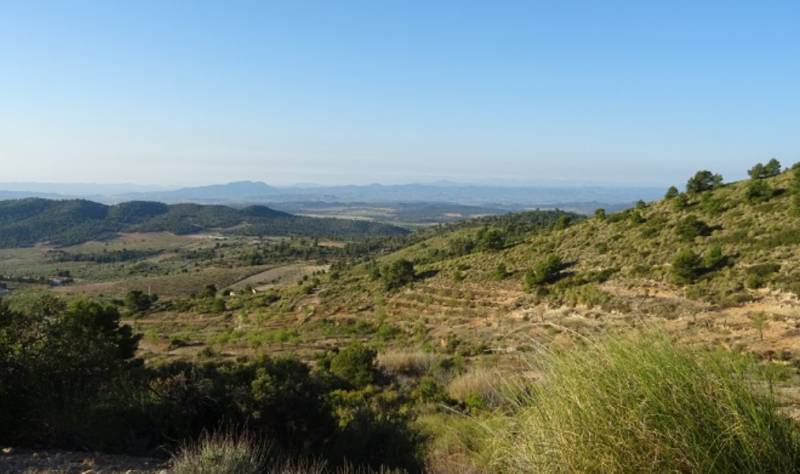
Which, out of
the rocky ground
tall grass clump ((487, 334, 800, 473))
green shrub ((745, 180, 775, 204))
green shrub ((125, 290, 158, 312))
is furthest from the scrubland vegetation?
green shrub ((125, 290, 158, 312))

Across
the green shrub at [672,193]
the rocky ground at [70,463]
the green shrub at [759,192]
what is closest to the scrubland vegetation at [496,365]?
the green shrub at [759,192]

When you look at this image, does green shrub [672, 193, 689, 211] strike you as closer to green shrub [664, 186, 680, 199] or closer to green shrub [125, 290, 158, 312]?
green shrub [664, 186, 680, 199]

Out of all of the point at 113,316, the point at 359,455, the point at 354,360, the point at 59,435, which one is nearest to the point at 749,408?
the point at 359,455

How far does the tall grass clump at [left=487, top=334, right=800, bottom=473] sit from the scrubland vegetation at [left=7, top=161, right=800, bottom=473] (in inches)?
0.5

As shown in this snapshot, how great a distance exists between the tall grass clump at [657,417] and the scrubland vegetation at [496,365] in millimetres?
11

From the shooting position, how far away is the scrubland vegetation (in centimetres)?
273

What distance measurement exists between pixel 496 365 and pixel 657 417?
10.5 m

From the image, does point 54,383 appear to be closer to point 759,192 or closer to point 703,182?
point 759,192

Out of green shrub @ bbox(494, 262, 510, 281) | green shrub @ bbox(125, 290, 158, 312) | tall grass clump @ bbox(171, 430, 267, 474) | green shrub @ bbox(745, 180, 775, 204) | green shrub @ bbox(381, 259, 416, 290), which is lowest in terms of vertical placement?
green shrub @ bbox(125, 290, 158, 312)

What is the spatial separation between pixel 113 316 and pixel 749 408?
18.9 metres

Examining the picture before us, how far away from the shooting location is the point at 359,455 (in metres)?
6.29

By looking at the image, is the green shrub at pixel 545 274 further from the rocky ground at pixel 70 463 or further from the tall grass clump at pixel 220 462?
the tall grass clump at pixel 220 462

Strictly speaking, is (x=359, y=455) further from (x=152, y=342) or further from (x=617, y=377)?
(x=152, y=342)

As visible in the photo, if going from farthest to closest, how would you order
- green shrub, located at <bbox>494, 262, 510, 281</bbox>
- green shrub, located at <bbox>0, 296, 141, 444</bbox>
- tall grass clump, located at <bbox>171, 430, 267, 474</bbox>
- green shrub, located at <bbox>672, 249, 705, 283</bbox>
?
green shrub, located at <bbox>494, 262, 510, 281</bbox>
green shrub, located at <bbox>672, 249, 705, 283</bbox>
green shrub, located at <bbox>0, 296, 141, 444</bbox>
tall grass clump, located at <bbox>171, 430, 267, 474</bbox>
